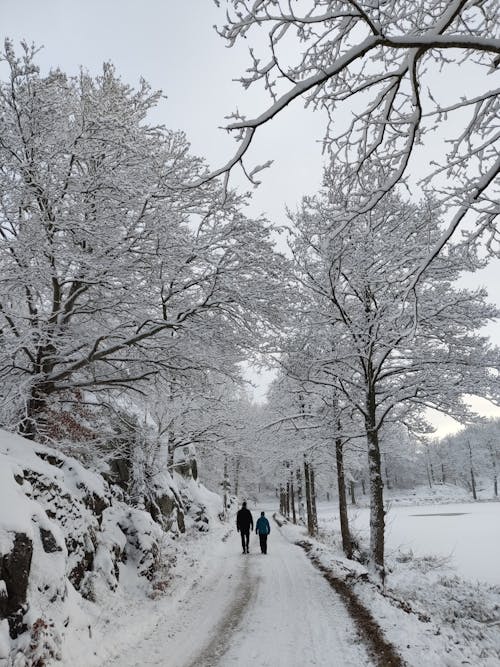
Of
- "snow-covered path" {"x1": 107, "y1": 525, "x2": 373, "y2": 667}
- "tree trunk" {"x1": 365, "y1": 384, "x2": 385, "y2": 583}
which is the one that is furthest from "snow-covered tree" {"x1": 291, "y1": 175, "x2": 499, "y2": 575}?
"snow-covered path" {"x1": 107, "y1": 525, "x2": 373, "y2": 667}

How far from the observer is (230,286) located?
754cm

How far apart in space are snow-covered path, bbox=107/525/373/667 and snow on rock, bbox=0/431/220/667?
94 cm

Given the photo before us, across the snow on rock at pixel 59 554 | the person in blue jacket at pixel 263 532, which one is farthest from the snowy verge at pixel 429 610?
the snow on rock at pixel 59 554

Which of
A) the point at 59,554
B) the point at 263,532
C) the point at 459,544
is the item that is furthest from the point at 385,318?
the point at 459,544

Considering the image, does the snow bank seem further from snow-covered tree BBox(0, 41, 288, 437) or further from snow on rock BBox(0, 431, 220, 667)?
snow-covered tree BBox(0, 41, 288, 437)

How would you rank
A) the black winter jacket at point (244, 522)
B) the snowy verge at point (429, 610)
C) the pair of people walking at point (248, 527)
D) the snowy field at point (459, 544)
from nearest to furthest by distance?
1. the snowy verge at point (429, 610)
2. the snowy field at point (459, 544)
3. the pair of people walking at point (248, 527)
4. the black winter jacket at point (244, 522)

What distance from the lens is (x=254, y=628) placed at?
20.3 ft

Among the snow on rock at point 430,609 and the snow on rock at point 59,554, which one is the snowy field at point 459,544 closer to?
the snow on rock at point 430,609

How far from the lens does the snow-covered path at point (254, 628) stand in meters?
5.11

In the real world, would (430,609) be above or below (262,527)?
below

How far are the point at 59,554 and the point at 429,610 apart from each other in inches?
297

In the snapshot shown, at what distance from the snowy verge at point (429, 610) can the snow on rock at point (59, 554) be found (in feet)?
13.2

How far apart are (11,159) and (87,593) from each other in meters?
7.23

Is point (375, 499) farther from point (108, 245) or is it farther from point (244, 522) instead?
point (108, 245)
